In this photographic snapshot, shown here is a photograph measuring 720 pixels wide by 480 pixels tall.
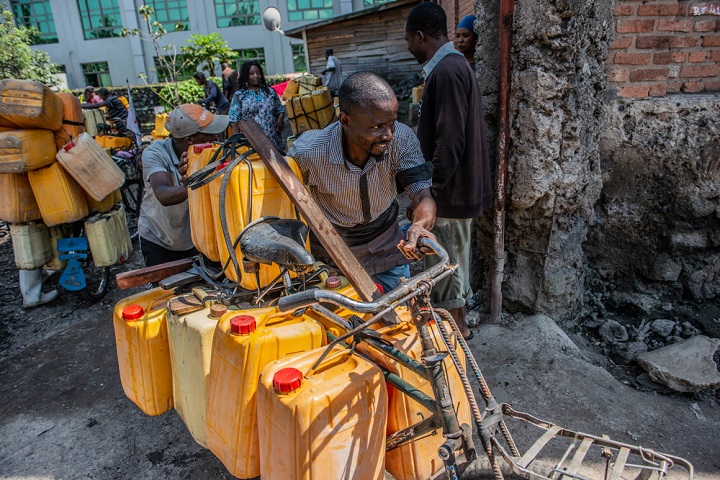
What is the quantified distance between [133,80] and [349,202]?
24.3 metres

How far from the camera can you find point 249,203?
6.27ft

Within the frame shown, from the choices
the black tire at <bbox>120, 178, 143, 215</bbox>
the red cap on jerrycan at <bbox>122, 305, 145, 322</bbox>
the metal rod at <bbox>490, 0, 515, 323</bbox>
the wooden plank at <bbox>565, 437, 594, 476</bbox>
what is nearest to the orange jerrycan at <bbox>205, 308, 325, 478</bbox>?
the red cap on jerrycan at <bbox>122, 305, 145, 322</bbox>

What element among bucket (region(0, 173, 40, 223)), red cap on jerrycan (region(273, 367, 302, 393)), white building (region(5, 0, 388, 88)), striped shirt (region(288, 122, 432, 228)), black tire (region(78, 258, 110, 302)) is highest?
white building (region(5, 0, 388, 88))

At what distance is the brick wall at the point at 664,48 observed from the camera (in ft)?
10.4

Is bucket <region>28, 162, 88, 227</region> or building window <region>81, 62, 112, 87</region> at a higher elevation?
building window <region>81, 62, 112, 87</region>

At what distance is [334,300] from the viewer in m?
1.35

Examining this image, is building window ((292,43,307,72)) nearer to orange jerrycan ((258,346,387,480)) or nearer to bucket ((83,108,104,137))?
bucket ((83,108,104,137))

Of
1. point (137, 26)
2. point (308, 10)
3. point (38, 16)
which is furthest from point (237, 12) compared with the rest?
point (38, 16)

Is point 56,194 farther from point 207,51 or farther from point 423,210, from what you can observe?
point 207,51

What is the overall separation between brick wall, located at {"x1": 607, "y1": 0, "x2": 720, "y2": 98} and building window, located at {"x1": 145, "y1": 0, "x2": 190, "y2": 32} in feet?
74.5

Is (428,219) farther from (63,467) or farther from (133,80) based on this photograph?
(133,80)

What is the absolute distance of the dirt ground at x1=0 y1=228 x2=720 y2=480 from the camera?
251cm

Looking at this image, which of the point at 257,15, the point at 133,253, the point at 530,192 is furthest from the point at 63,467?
the point at 257,15

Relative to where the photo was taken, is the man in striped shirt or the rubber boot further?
the rubber boot
